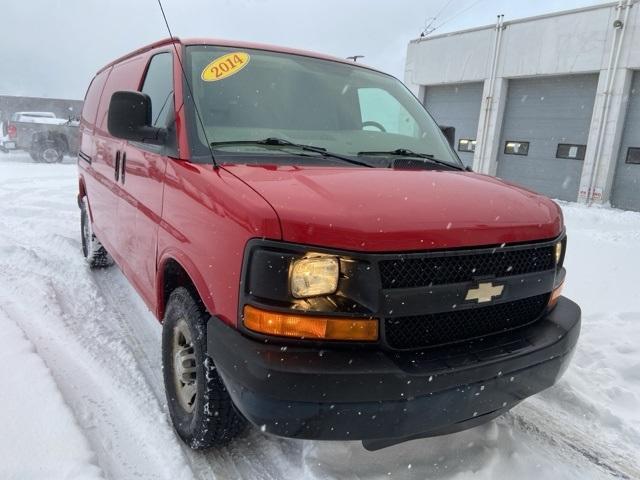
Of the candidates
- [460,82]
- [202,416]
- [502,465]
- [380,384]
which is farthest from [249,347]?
[460,82]

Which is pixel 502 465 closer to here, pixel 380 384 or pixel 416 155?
pixel 380 384

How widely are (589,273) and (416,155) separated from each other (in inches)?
148

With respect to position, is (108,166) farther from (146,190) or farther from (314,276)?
(314,276)

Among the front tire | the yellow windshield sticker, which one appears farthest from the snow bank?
the yellow windshield sticker

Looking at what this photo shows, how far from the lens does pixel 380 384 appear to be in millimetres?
1634

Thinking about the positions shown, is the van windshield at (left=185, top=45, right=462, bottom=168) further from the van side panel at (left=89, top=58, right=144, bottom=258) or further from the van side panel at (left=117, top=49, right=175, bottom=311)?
the van side panel at (left=89, top=58, right=144, bottom=258)

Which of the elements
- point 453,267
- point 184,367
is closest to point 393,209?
point 453,267

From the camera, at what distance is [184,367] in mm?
2301

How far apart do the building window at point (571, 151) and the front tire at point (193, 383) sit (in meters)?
13.4

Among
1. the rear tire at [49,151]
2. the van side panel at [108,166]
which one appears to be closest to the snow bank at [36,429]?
the van side panel at [108,166]

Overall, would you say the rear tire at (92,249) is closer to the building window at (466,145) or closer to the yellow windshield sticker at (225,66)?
the yellow windshield sticker at (225,66)

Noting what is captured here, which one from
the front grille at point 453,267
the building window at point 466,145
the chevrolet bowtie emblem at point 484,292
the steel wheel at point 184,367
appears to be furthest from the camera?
the building window at point 466,145

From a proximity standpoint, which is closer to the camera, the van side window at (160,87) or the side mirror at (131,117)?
the side mirror at (131,117)

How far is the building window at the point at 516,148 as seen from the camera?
47.1 feet
